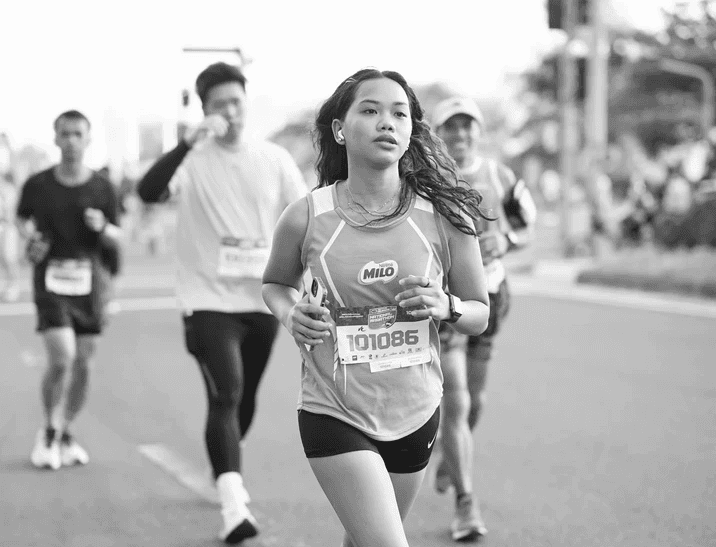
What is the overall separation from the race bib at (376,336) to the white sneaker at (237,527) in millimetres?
1933

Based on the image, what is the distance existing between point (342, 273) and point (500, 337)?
913 cm

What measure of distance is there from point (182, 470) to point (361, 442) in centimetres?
355

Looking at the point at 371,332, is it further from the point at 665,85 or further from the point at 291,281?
the point at 665,85

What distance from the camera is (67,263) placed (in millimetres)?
6832

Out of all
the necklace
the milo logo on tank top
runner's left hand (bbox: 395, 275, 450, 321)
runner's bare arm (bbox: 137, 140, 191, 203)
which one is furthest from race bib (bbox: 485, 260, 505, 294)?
runner's left hand (bbox: 395, 275, 450, 321)

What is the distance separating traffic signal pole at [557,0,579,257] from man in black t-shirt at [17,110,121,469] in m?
15.9

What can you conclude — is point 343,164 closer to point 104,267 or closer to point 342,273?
point 342,273

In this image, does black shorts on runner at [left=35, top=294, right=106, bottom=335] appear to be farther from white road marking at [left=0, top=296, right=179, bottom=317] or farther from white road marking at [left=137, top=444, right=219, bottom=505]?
white road marking at [left=0, top=296, right=179, bottom=317]

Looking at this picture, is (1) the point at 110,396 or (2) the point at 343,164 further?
(1) the point at 110,396

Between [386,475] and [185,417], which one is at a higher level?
[386,475]

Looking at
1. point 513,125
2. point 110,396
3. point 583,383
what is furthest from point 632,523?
point 513,125

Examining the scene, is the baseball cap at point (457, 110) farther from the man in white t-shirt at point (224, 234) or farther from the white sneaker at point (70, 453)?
the white sneaker at point (70, 453)

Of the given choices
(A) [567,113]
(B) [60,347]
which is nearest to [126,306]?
(B) [60,347]

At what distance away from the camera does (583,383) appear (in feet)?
31.0
